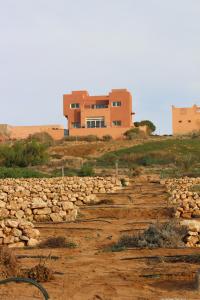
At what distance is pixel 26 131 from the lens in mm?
72125

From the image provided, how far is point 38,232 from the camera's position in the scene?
14.1m

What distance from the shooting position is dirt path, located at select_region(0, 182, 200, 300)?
8.20 m

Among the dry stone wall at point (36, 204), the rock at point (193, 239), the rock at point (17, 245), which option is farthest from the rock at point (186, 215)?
the rock at point (17, 245)

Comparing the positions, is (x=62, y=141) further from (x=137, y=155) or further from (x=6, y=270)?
(x=6, y=270)

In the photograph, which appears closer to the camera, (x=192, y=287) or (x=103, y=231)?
(x=192, y=287)

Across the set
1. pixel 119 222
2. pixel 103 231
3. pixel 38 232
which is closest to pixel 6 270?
pixel 38 232

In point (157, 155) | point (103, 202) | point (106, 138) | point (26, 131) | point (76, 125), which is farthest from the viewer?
point (26, 131)

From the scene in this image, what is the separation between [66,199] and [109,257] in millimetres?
10204

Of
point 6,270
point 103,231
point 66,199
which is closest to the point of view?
point 6,270

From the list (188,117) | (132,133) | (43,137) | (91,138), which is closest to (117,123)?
(132,133)

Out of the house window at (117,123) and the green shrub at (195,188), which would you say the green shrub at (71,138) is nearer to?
the house window at (117,123)

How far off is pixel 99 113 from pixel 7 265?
5949 centimetres

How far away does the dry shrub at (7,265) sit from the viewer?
929 cm

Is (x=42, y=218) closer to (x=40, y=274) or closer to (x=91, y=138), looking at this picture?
(x=40, y=274)
